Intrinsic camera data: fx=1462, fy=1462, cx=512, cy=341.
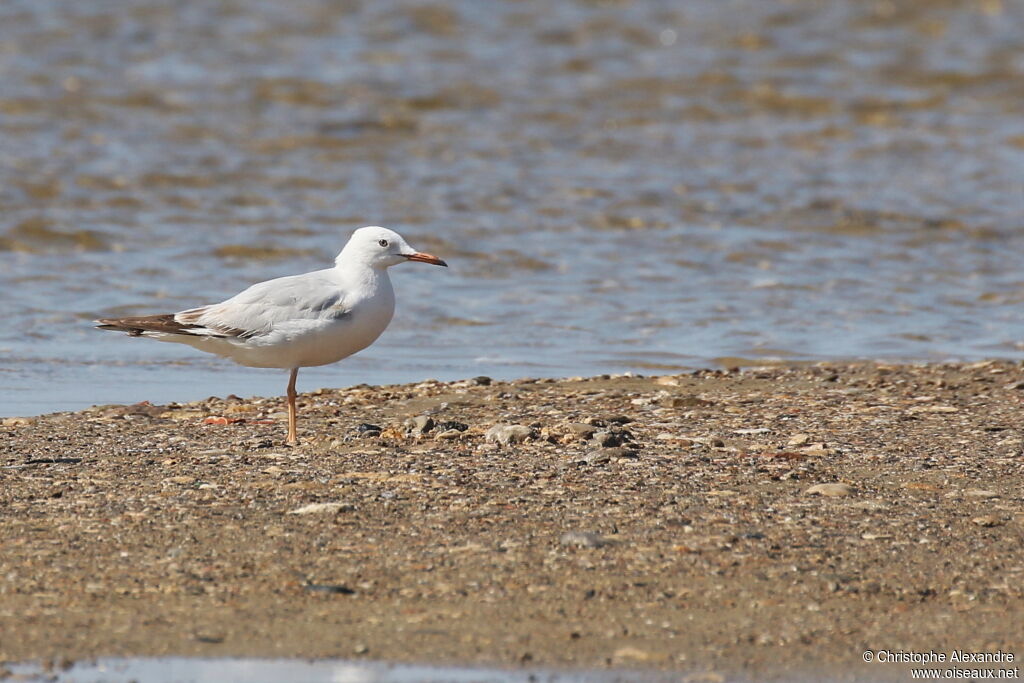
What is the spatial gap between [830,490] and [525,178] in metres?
8.91

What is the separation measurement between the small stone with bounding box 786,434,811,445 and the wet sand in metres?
0.02

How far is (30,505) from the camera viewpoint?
5258 mm

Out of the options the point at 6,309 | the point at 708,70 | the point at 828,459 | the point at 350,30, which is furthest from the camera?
the point at 350,30

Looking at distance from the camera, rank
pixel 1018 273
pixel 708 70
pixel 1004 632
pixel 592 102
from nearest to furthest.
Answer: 1. pixel 1004 632
2. pixel 1018 273
3. pixel 592 102
4. pixel 708 70

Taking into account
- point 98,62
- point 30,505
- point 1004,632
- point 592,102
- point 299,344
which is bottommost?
point 1004,632

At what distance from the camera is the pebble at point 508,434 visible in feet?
20.7

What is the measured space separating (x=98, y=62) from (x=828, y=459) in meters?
13.6

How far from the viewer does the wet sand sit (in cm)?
407

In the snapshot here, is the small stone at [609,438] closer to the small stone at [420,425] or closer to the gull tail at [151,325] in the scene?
the small stone at [420,425]

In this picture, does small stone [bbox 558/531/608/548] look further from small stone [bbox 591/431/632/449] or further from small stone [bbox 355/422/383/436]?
small stone [bbox 355/422/383/436]

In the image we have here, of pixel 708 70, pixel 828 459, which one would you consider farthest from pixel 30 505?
pixel 708 70

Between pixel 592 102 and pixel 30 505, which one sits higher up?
pixel 592 102

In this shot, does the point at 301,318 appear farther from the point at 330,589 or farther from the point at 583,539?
the point at 330,589

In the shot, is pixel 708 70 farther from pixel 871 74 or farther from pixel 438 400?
pixel 438 400
